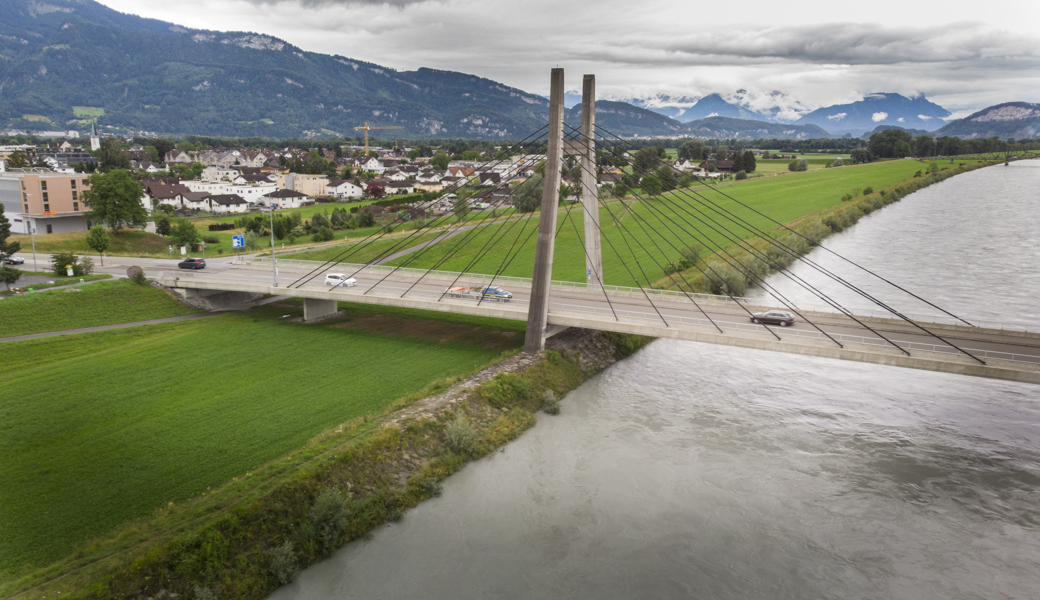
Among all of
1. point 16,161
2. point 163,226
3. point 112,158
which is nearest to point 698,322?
point 163,226

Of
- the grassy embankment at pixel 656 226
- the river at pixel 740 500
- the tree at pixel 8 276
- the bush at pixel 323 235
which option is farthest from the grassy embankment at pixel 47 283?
the river at pixel 740 500

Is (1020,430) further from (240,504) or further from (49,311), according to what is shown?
(49,311)

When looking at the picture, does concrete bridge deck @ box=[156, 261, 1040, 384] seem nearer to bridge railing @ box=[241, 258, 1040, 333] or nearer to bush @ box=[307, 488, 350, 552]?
bridge railing @ box=[241, 258, 1040, 333]

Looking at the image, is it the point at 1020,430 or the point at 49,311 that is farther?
the point at 49,311

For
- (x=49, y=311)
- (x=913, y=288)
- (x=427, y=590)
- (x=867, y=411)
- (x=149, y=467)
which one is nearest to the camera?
(x=427, y=590)

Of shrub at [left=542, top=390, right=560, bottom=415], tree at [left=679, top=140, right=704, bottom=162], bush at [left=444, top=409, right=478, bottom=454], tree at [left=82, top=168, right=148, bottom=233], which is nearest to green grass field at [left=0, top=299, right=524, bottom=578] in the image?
bush at [left=444, top=409, right=478, bottom=454]

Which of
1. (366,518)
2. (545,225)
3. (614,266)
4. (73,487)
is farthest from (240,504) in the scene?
(614,266)
